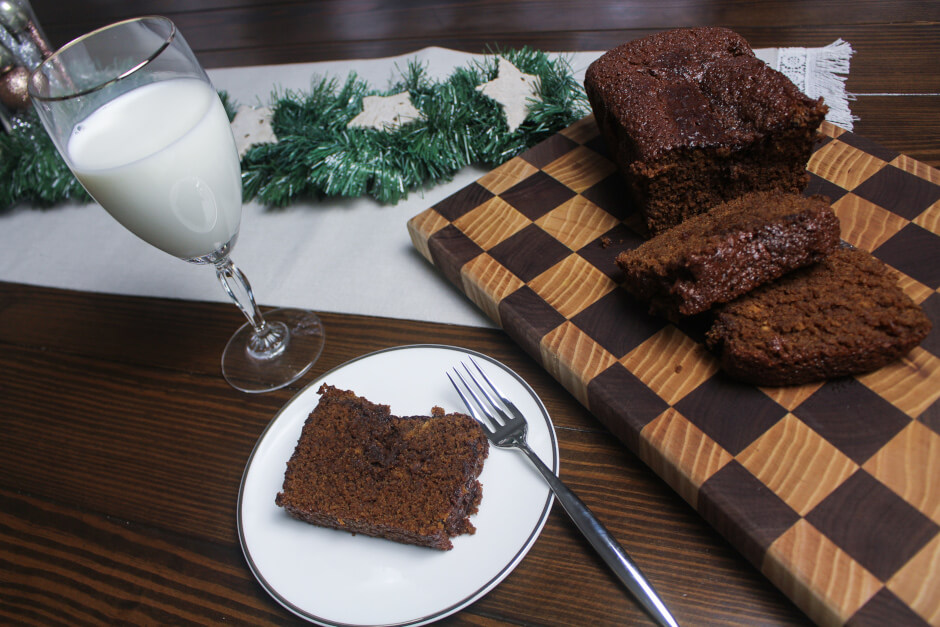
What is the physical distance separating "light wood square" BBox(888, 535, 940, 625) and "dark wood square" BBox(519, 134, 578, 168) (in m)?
1.20

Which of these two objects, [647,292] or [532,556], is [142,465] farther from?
[647,292]

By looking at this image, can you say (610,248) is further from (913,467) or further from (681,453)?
(913,467)

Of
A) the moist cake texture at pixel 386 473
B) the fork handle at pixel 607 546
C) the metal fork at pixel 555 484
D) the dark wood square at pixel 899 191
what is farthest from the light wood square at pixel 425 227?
the dark wood square at pixel 899 191

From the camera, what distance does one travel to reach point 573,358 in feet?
4.38

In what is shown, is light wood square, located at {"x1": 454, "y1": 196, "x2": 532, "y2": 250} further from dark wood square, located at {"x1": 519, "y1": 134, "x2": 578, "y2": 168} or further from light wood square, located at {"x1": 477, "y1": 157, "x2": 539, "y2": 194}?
dark wood square, located at {"x1": 519, "y1": 134, "x2": 578, "y2": 168}

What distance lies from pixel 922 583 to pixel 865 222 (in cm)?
78

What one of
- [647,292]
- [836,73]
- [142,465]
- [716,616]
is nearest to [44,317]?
[142,465]

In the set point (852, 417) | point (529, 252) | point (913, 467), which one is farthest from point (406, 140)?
point (913, 467)

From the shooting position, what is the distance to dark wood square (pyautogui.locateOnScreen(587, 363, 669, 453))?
4.00 feet

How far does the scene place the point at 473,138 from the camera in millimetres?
1950

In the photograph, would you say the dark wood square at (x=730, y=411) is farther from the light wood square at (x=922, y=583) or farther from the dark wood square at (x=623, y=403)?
the light wood square at (x=922, y=583)

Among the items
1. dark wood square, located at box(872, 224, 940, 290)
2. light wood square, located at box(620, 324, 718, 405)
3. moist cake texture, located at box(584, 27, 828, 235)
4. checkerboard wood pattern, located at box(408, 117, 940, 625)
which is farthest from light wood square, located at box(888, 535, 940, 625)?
moist cake texture, located at box(584, 27, 828, 235)

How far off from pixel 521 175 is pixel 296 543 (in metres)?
1.06

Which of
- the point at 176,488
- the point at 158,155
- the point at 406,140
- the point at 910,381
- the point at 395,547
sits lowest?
the point at 176,488
